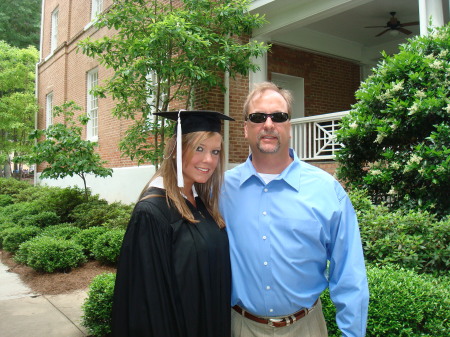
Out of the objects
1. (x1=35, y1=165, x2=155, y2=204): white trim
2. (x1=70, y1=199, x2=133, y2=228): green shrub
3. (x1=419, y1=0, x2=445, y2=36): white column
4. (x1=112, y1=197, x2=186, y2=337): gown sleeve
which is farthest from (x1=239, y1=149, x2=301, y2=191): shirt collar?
(x1=35, y1=165, x2=155, y2=204): white trim

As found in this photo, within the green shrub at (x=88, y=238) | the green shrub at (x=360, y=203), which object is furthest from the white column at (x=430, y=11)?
the green shrub at (x=88, y=238)

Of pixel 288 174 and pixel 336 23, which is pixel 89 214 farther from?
pixel 336 23

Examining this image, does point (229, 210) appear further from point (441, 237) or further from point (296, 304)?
point (441, 237)

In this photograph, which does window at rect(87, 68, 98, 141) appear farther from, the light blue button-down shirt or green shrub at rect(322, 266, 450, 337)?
the light blue button-down shirt

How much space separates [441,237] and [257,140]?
254 cm

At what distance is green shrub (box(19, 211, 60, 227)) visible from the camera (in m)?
8.55

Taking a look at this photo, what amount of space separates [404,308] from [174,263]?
178 cm

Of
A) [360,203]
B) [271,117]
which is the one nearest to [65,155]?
[360,203]

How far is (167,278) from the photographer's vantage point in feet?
5.83

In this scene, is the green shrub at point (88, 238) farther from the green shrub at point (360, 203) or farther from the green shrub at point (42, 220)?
the green shrub at point (360, 203)

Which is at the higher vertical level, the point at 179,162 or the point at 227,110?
the point at 227,110

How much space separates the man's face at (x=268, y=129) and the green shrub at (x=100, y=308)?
2381 millimetres

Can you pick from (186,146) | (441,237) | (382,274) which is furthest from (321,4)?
(186,146)

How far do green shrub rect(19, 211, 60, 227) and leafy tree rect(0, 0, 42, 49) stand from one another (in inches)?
897
